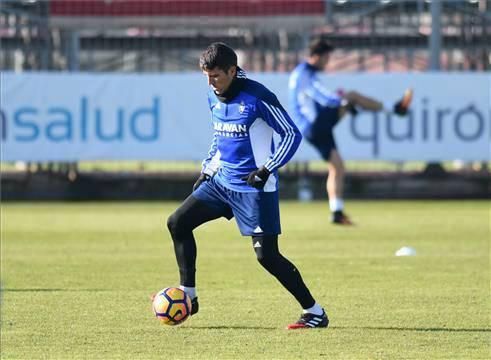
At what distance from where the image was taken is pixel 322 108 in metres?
19.9

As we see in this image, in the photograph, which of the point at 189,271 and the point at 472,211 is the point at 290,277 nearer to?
the point at 189,271

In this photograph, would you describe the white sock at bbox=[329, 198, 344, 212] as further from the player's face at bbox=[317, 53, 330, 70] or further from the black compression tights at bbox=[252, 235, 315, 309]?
the black compression tights at bbox=[252, 235, 315, 309]

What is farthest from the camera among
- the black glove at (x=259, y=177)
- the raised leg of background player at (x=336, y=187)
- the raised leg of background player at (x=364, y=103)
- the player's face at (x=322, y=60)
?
the raised leg of background player at (x=364, y=103)

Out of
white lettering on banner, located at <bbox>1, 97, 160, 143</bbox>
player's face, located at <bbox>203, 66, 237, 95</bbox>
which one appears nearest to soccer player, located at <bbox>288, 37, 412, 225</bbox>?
white lettering on banner, located at <bbox>1, 97, 160, 143</bbox>

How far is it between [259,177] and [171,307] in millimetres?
1195

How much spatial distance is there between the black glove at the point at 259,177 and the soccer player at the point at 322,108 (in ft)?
30.1

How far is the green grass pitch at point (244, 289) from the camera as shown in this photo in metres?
8.98

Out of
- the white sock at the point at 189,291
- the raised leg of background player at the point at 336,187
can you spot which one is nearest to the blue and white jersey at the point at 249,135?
the white sock at the point at 189,291

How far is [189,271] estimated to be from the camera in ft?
33.1

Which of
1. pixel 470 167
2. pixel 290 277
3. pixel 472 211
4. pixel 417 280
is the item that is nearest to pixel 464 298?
pixel 417 280

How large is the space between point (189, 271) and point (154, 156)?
1454 centimetres

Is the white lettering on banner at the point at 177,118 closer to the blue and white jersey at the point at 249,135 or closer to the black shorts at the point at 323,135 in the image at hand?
the black shorts at the point at 323,135

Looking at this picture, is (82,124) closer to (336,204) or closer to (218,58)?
(336,204)

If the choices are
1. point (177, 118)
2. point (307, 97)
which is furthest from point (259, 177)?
point (177, 118)
